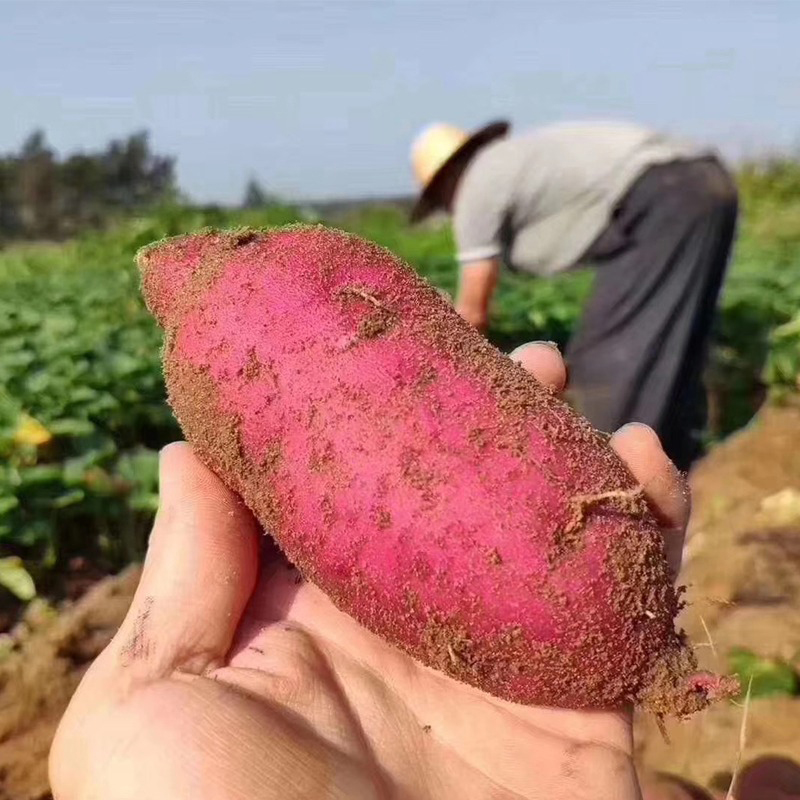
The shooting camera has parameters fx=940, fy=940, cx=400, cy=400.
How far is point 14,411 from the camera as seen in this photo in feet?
12.1

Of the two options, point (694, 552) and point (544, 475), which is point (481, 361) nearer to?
point (544, 475)

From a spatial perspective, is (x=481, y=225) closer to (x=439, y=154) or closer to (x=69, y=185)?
(x=439, y=154)

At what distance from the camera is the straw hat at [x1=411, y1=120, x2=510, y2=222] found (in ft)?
14.7

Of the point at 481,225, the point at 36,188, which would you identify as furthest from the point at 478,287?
the point at 36,188

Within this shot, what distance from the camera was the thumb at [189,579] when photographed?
53.9 inches

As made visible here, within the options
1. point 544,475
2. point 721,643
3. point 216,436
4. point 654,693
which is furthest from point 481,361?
point 721,643

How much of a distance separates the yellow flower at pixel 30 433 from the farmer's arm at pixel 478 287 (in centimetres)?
183

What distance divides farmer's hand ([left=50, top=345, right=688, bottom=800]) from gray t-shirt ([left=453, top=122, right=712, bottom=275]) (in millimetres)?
2666

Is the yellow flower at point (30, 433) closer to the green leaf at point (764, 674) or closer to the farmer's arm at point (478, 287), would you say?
the farmer's arm at point (478, 287)

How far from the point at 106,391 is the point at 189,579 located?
9.30 feet

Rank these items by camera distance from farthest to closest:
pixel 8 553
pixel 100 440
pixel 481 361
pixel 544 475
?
pixel 100 440, pixel 8 553, pixel 481 361, pixel 544 475

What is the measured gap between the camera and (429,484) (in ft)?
4.42

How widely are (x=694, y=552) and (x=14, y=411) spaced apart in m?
2.83

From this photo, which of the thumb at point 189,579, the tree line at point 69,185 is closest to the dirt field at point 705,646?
the thumb at point 189,579
